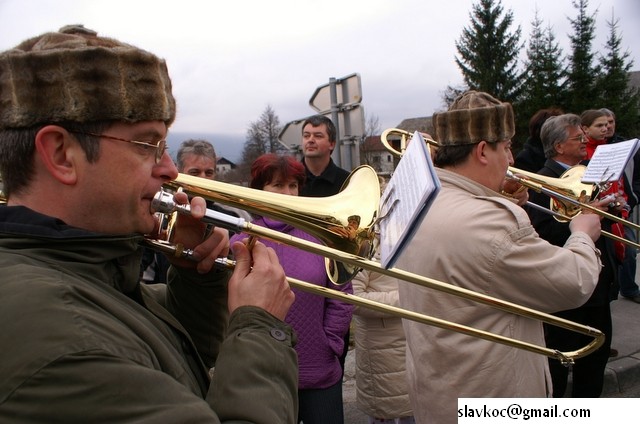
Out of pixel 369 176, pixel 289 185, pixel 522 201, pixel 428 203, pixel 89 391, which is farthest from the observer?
pixel 522 201

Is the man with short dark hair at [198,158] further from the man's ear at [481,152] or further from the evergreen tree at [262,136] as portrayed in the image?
the evergreen tree at [262,136]

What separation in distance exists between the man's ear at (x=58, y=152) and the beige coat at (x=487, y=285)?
129 cm

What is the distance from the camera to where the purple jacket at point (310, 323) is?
2.64 m

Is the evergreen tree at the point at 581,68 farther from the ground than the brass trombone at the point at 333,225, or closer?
farther from the ground

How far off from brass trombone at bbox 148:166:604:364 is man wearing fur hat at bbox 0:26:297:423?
0.20 meters

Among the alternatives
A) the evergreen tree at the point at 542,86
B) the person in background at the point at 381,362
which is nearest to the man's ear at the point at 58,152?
the person in background at the point at 381,362

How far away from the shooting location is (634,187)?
4980 mm

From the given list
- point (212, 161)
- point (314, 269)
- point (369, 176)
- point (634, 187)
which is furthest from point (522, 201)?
point (634, 187)

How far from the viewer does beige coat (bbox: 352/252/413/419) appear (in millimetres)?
2896

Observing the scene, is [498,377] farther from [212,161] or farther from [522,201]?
[212,161]

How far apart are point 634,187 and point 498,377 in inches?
A: 153

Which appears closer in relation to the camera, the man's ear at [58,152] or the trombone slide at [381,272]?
the man's ear at [58,152]

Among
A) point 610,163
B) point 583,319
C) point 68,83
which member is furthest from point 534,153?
point 68,83

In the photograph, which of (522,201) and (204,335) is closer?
(204,335)
